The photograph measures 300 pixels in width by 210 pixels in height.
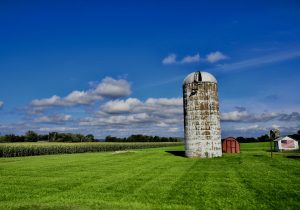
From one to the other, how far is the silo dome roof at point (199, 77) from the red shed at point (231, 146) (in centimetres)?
1106

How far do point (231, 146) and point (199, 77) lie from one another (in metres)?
12.9

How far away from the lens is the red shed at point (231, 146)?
137 ft

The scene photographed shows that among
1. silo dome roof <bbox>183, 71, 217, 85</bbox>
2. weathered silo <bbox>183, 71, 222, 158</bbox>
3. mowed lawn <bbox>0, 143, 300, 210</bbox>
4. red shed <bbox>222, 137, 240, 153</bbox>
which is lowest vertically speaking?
mowed lawn <bbox>0, 143, 300, 210</bbox>

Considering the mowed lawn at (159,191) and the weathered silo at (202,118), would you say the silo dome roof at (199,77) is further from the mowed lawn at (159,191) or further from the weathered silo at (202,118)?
the mowed lawn at (159,191)

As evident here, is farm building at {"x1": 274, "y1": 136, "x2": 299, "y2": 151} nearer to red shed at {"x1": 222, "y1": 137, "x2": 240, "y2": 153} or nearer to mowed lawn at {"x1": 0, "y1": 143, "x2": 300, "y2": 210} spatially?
red shed at {"x1": 222, "y1": 137, "x2": 240, "y2": 153}

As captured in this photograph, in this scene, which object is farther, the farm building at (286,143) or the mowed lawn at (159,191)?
the farm building at (286,143)

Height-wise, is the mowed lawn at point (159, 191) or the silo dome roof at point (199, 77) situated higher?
the silo dome roof at point (199, 77)

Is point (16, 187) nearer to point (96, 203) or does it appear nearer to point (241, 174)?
point (96, 203)

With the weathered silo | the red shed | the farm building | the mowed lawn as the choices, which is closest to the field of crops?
the weathered silo

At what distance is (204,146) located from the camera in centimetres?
3375

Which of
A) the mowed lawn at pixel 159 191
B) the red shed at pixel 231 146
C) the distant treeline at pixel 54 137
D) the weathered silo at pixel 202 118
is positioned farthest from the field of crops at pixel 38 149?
the distant treeline at pixel 54 137

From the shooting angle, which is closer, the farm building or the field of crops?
the farm building

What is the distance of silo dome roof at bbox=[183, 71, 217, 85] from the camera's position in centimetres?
3462

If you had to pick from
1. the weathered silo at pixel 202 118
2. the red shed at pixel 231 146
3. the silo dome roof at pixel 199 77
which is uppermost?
the silo dome roof at pixel 199 77
